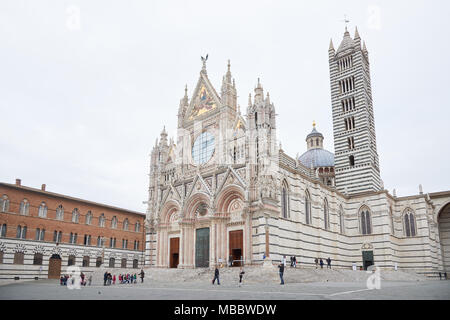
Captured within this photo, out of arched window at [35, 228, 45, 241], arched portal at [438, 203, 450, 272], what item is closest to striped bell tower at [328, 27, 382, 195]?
arched portal at [438, 203, 450, 272]

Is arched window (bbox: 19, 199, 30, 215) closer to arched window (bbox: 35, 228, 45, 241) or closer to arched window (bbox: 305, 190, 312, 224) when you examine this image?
arched window (bbox: 35, 228, 45, 241)

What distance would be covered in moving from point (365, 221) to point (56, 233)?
33.8 metres

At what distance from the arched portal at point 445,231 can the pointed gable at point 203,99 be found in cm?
3189

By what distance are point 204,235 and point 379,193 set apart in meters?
20.1

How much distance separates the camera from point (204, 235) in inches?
1297

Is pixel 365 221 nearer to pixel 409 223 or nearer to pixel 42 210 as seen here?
pixel 409 223

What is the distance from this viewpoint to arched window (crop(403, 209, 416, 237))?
1620 inches

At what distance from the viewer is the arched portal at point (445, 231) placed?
45.5 metres

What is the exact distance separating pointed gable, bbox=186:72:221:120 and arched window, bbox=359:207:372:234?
2025cm

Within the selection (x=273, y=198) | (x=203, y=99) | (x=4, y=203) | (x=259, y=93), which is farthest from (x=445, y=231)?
(x=4, y=203)

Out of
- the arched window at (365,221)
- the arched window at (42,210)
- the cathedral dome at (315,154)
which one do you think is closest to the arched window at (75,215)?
the arched window at (42,210)

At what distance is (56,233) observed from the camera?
39281mm

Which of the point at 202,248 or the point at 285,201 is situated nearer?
the point at 285,201
